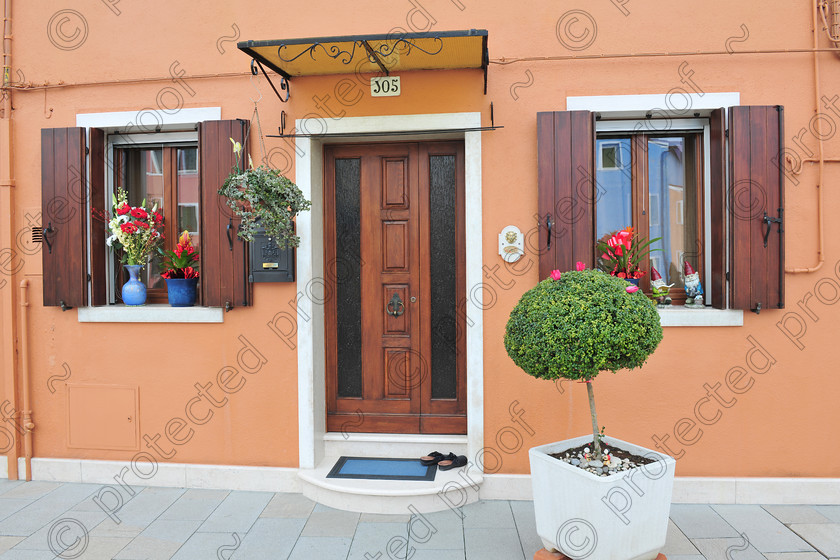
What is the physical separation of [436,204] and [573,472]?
7.13 feet

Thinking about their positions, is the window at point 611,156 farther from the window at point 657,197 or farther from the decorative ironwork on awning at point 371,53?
the decorative ironwork on awning at point 371,53

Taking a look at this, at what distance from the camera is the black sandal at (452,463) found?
3.82 meters

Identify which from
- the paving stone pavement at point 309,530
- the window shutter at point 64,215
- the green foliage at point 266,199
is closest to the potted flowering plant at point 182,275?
the window shutter at point 64,215

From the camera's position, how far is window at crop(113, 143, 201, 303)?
4.29 metres

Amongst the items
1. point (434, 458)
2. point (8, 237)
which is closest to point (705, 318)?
point (434, 458)

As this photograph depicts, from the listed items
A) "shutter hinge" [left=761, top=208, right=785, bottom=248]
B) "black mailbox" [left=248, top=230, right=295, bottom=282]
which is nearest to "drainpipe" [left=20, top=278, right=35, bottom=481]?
"black mailbox" [left=248, top=230, right=295, bottom=282]

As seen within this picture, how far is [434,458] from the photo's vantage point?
3914 millimetres

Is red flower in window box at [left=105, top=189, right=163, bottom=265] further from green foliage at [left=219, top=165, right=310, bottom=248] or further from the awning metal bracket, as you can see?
the awning metal bracket

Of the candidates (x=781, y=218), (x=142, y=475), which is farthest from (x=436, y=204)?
(x=142, y=475)

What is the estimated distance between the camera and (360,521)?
3.48 m

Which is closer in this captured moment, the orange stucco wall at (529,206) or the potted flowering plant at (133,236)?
the orange stucco wall at (529,206)

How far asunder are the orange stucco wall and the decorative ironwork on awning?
120mm

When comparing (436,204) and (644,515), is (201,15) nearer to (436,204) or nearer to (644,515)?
(436,204)

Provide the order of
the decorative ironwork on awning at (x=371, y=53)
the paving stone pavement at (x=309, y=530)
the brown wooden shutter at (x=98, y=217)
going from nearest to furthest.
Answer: the paving stone pavement at (x=309, y=530), the decorative ironwork on awning at (x=371, y=53), the brown wooden shutter at (x=98, y=217)
